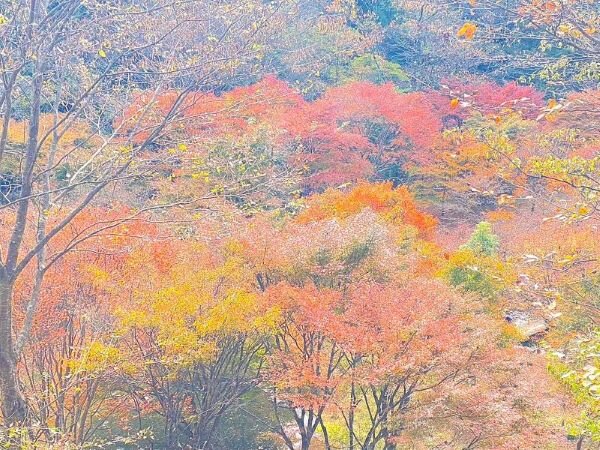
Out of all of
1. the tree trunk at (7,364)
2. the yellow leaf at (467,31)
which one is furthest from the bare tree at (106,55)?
the yellow leaf at (467,31)

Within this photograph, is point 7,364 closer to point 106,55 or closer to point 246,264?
point 106,55

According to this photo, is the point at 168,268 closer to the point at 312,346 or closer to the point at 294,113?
the point at 312,346

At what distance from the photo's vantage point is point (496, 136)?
399 cm

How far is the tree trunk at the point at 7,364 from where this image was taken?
4766mm

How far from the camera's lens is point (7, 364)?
4770 millimetres

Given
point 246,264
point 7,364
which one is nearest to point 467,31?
point 7,364

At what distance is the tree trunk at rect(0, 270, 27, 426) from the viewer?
188 inches

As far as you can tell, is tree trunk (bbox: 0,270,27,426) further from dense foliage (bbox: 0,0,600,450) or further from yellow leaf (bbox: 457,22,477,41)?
yellow leaf (bbox: 457,22,477,41)

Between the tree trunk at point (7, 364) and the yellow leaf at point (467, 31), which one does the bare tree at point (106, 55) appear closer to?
the tree trunk at point (7, 364)

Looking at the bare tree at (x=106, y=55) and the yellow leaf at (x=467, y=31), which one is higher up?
the bare tree at (x=106, y=55)

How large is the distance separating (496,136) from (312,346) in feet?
22.4

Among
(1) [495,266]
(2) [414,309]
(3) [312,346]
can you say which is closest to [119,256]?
(3) [312,346]

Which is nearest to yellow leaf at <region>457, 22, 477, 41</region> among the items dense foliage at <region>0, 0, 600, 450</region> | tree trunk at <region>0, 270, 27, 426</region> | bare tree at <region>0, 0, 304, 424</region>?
dense foliage at <region>0, 0, 600, 450</region>

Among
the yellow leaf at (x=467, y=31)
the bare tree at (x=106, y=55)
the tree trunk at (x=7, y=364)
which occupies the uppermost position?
the bare tree at (x=106, y=55)
